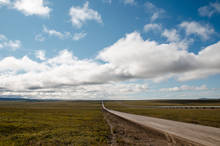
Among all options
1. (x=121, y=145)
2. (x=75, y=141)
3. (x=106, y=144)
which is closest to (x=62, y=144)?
(x=75, y=141)

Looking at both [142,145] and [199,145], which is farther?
[142,145]

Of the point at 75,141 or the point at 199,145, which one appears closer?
the point at 199,145

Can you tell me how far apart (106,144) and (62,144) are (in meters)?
4.11

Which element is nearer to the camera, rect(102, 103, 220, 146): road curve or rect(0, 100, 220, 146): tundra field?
rect(102, 103, 220, 146): road curve

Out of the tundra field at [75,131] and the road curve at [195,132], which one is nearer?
the road curve at [195,132]

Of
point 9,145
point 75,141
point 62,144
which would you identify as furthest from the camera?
point 75,141

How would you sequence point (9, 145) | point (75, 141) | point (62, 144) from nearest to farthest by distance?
point (9, 145)
point (62, 144)
point (75, 141)

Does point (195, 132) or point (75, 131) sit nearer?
point (195, 132)

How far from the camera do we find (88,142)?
14.5 m

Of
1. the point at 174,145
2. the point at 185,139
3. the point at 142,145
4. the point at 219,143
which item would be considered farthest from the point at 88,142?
the point at 219,143

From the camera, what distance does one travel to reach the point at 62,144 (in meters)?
13.8

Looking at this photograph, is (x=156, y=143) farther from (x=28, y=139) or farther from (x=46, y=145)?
(x=28, y=139)

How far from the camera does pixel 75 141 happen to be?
580 inches

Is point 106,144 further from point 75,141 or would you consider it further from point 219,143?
point 219,143
